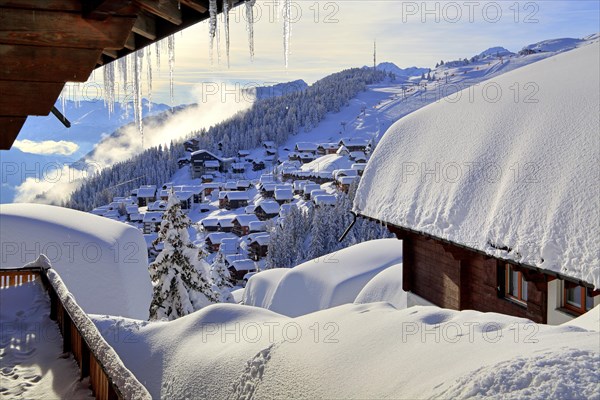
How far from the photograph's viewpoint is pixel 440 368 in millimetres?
3988

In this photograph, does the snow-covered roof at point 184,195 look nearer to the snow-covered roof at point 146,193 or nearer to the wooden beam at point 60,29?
the snow-covered roof at point 146,193

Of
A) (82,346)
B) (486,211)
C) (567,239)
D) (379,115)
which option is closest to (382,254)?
(486,211)

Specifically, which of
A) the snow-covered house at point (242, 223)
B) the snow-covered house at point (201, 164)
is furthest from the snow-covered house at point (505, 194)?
the snow-covered house at point (201, 164)

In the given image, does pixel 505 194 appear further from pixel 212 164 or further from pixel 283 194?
A: pixel 212 164

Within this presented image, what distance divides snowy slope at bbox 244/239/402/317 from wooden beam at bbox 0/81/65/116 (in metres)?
16.9

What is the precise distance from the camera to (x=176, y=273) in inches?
791

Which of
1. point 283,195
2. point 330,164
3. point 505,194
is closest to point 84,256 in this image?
point 505,194

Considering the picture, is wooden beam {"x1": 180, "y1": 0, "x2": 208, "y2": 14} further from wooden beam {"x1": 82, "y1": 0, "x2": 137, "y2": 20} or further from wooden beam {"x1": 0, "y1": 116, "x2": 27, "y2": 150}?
wooden beam {"x1": 0, "y1": 116, "x2": 27, "y2": 150}

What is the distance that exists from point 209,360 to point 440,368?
3311 mm

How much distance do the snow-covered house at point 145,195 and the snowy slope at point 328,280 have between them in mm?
73639

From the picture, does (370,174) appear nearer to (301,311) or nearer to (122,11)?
(122,11)

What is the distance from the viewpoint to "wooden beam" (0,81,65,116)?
3.01m

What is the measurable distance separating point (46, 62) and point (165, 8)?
2.19 ft

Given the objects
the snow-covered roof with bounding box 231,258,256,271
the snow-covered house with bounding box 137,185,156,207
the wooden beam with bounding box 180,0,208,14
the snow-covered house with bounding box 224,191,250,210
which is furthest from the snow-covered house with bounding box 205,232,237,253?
the wooden beam with bounding box 180,0,208,14
